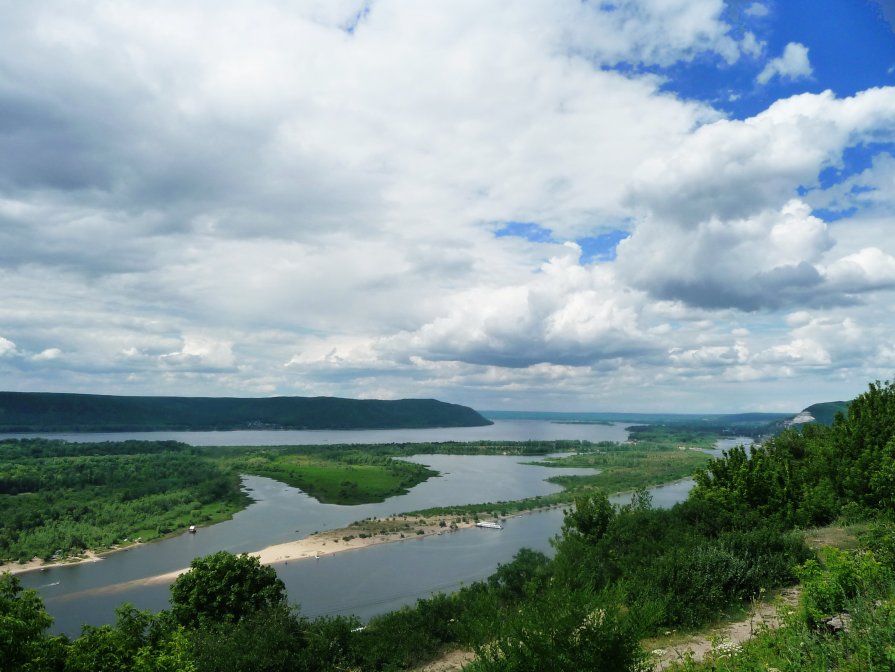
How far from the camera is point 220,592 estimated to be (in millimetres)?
30297

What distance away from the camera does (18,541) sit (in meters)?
65.4

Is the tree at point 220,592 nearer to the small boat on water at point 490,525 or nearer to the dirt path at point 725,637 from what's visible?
the dirt path at point 725,637

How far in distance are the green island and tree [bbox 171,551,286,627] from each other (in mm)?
83

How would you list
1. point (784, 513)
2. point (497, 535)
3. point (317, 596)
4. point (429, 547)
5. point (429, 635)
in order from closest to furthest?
point (429, 635)
point (784, 513)
point (317, 596)
point (429, 547)
point (497, 535)

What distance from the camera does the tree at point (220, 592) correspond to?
29.9m

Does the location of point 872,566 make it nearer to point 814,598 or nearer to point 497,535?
point 814,598

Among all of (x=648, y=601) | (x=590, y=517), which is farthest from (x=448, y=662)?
(x=590, y=517)

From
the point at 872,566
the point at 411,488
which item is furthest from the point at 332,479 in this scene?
the point at 872,566

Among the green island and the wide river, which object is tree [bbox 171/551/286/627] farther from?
the wide river

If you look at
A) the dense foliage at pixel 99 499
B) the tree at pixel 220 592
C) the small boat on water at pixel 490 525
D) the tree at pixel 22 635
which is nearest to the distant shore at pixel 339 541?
the small boat on water at pixel 490 525

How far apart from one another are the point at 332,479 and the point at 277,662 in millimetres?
100236

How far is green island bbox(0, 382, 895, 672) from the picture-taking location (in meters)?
8.09

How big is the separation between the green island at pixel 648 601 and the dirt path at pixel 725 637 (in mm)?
213

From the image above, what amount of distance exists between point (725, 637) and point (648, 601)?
1983 mm
